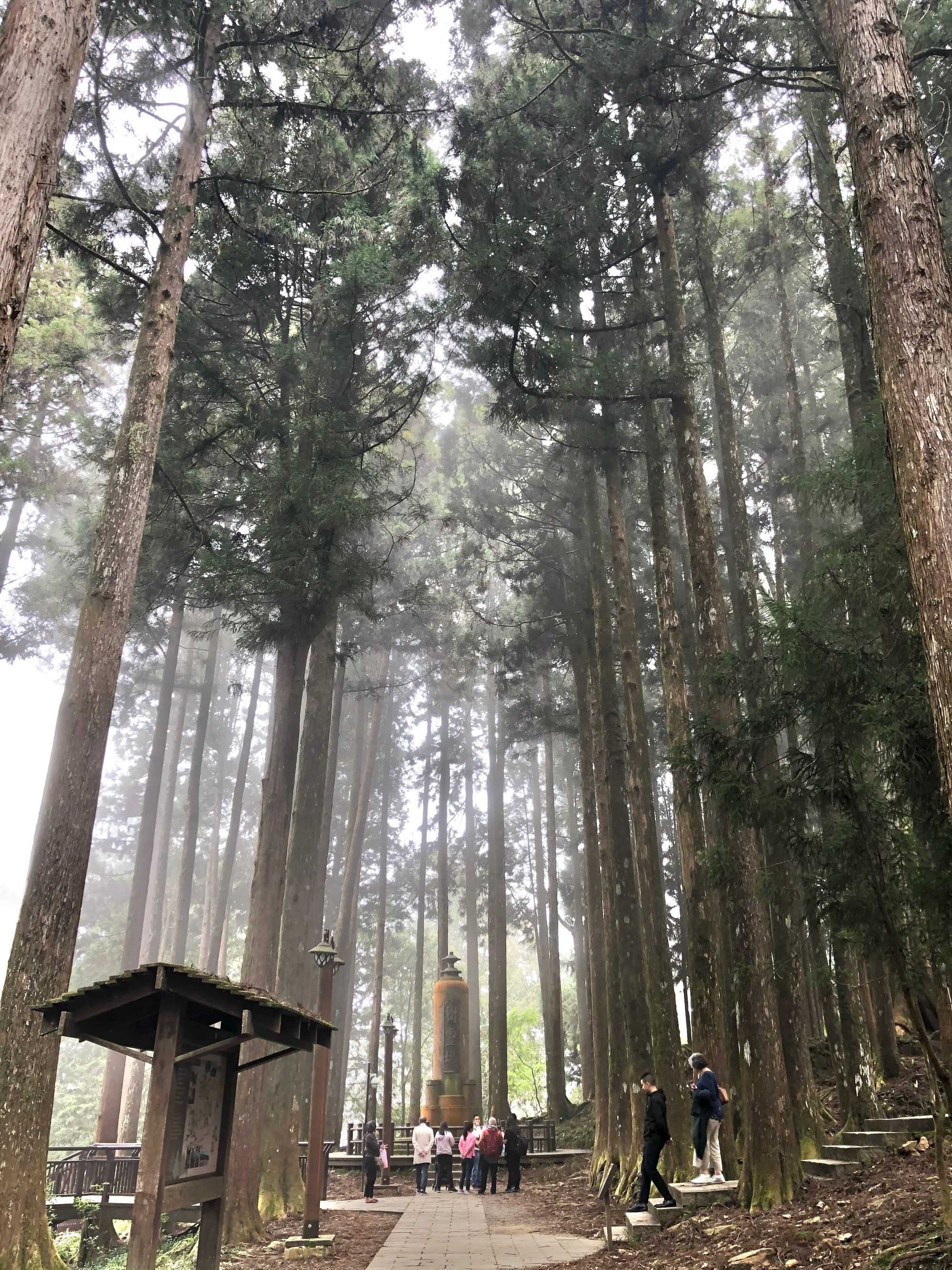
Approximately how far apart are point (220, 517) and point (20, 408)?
6542 mm

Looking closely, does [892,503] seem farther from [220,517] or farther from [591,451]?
[220,517]

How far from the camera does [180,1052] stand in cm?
609

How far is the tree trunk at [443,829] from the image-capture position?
28.3 metres

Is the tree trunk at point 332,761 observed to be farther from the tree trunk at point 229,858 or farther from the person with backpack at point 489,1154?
the person with backpack at point 489,1154

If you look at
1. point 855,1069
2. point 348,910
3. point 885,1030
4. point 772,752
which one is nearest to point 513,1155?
point 885,1030

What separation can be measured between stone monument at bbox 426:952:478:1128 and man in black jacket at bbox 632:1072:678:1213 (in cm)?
1462

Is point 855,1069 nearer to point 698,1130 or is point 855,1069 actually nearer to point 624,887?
point 698,1130

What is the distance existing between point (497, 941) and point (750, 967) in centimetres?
1794

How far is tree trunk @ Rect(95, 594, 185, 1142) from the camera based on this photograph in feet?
63.0

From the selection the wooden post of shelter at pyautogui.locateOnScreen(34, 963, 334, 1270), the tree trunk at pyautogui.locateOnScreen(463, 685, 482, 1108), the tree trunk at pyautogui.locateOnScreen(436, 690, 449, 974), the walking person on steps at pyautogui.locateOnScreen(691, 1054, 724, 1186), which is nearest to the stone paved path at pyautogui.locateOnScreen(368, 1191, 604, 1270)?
the walking person on steps at pyautogui.locateOnScreen(691, 1054, 724, 1186)

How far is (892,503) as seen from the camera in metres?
6.57

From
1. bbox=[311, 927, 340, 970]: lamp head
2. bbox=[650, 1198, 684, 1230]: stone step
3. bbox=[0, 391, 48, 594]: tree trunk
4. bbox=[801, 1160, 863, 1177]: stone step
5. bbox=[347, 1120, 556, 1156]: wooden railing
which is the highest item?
bbox=[0, 391, 48, 594]: tree trunk

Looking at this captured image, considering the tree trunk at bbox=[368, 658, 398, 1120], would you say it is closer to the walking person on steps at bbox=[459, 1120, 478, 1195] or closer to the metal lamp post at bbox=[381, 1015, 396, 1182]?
the metal lamp post at bbox=[381, 1015, 396, 1182]

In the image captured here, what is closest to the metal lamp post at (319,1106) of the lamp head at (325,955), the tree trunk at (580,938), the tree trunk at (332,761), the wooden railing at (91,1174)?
the lamp head at (325,955)
